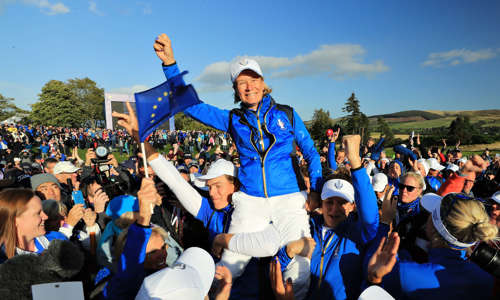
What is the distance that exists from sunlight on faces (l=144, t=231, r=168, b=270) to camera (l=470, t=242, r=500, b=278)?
7.22 ft

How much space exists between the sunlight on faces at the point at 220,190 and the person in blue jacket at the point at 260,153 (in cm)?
27

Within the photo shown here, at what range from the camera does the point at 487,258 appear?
1.72 metres

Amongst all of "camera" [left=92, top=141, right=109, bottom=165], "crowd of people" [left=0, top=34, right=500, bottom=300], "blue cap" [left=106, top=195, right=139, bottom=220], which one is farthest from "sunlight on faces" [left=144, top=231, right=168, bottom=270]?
"camera" [left=92, top=141, right=109, bottom=165]

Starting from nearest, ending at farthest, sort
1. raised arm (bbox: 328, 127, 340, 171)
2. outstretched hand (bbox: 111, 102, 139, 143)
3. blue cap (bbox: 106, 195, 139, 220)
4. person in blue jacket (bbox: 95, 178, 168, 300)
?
person in blue jacket (bbox: 95, 178, 168, 300)
outstretched hand (bbox: 111, 102, 139, 143)
blue cap (bbox: 106, 195, 139, 220)
raised arm (bbox: 328, 127, 340, 171)

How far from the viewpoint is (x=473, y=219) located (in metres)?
1.78

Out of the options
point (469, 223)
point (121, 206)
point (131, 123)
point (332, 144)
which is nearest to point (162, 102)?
point (131, 123)

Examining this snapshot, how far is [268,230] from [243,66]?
5.14 feet

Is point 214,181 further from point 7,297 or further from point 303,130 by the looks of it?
point 7,297

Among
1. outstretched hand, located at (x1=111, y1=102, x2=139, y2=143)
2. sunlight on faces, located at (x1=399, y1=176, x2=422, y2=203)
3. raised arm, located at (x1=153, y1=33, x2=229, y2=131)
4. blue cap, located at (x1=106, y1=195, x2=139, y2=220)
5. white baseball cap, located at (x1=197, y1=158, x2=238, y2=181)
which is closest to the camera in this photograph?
outstretched hand, located at (x1=111, y1=102, x2=139, y2=143)

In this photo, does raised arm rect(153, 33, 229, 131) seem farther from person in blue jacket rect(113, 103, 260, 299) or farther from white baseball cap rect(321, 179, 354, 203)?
white baseball cap rect(321, 179, 354, 203)

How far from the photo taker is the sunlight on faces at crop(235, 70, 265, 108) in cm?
273

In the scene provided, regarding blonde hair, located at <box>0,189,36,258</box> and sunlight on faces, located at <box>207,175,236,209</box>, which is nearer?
blonde hair, located at <box>0,189,36,258</box>

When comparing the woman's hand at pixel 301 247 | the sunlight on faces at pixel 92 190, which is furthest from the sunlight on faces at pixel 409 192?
the sunlight on faces at pixel 92 190

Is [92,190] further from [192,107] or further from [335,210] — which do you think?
[335,210]
